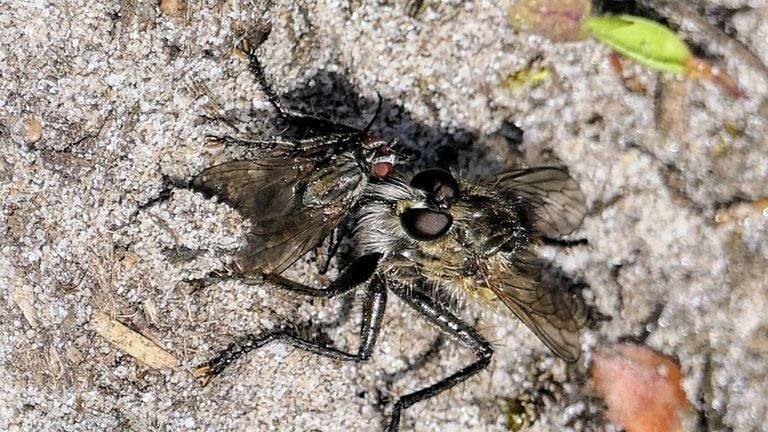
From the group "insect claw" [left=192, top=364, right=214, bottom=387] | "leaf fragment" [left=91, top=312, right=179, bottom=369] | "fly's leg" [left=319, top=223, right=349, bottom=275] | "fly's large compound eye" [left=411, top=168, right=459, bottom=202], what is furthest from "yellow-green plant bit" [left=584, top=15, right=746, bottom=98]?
"leaf fragment" [left=91, top=312, right=179, bottom=369]

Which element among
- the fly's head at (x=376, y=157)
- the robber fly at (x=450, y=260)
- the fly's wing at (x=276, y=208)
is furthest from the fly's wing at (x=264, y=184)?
the robber fly at (x=450, y=260)

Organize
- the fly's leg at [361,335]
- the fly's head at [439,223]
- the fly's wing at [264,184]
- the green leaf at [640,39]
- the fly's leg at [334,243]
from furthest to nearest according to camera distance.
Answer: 1. the green leaf at [640,39]
2. the fly's leg at [334,243]
3. the fly's leg at [361,335]
4. the fly's head at [439,223]
5. the fly's wing at [264,184]

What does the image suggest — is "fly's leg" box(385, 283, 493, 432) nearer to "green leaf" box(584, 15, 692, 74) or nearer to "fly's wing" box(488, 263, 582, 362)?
"fly's wing" box(488, 263, 582, 362)

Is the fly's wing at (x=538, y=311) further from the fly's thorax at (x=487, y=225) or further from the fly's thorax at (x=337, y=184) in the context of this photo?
the fly's thorax at (x=337, y=184)

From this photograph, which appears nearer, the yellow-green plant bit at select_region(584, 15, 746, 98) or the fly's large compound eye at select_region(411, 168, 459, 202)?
the fly's large compound eye at select_region(411, 168, 459, 202)

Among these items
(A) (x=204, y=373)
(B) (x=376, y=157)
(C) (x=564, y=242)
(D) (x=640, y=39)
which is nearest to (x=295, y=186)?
(B) (x=376, y=157)

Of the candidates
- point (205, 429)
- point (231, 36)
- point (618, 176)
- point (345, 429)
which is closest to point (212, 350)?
point (205, 429)

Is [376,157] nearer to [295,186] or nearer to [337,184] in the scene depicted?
[337,184]
